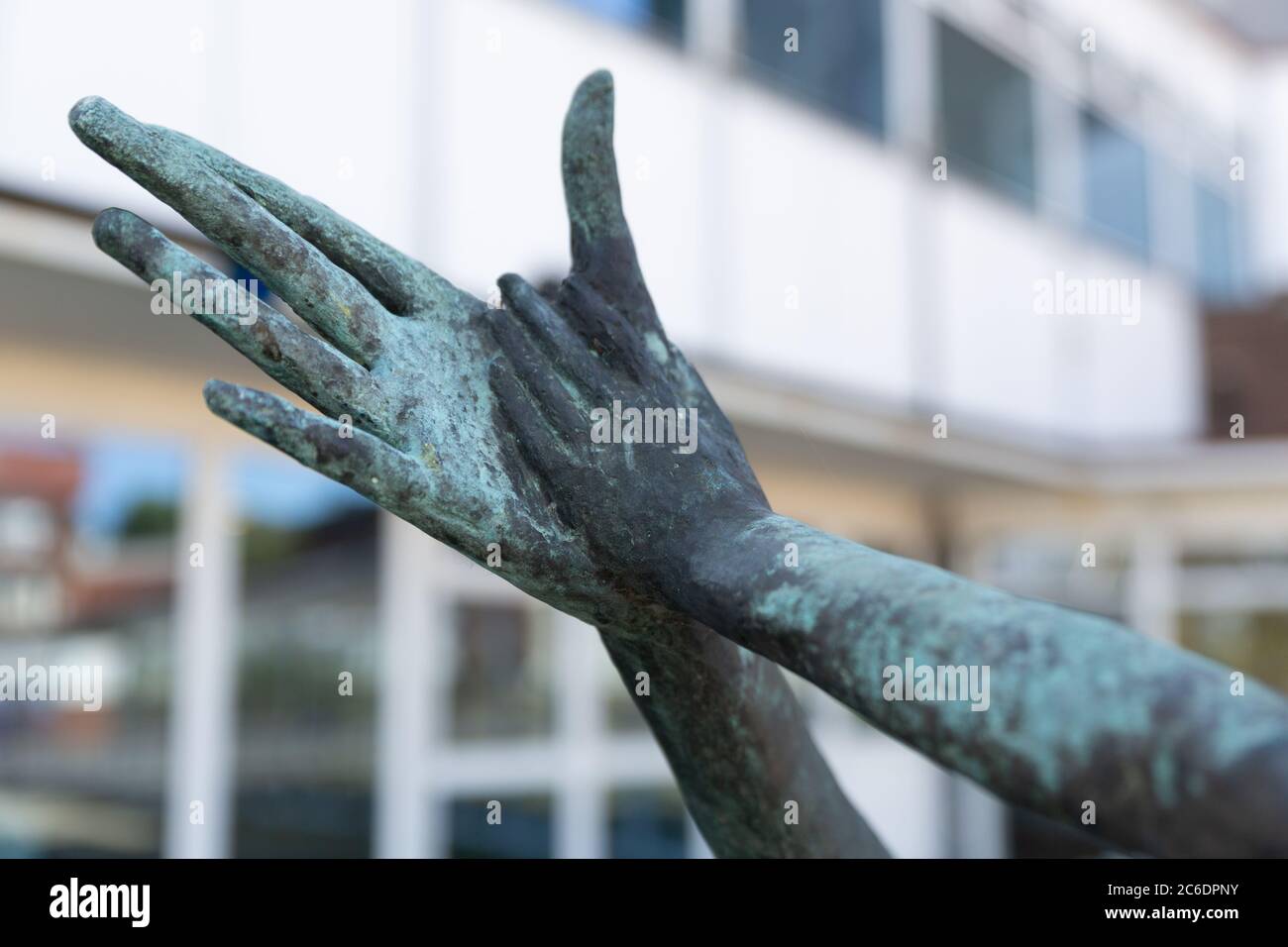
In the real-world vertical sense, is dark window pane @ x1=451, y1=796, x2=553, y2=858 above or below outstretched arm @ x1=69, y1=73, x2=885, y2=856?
below

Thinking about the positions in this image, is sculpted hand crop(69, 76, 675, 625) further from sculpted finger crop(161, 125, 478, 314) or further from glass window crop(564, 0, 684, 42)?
glass window crop(564, 0, 684, 42)

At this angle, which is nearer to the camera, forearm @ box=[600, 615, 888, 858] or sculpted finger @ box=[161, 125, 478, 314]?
sculpted finger @ box=[161, 125, 478, 314]

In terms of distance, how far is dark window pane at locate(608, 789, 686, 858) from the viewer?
22.2 feet

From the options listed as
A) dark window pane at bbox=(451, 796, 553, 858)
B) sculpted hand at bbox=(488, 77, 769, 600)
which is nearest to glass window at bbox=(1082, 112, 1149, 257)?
dark window pane at bbox=(451, 796, 553, 858)

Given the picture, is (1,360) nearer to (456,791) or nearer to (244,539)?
(244,539)

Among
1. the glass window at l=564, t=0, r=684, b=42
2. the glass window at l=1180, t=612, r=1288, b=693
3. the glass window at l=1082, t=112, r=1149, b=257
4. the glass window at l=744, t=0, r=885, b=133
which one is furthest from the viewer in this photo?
the glass window at l=1082, t=112, r=1149, b=257

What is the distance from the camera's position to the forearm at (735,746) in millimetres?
1507

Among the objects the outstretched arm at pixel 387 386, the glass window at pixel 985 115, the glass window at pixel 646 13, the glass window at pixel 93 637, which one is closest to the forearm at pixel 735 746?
the outstretched arm at pixel 387 386

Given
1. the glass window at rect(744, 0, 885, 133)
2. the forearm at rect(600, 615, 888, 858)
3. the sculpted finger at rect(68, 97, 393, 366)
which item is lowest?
the forearm at rect(600, 615, 888, 858)

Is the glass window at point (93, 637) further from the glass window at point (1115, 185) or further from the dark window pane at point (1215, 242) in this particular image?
the dark window pane at point (1215, 242)

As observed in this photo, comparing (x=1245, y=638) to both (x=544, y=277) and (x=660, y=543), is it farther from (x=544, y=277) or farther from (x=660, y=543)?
(x=660, y=543)

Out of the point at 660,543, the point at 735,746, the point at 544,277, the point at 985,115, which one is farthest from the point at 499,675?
the point at 660,543

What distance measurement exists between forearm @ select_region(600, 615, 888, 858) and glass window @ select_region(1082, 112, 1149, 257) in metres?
8.60

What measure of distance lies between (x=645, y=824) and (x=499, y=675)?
135 centimetres
